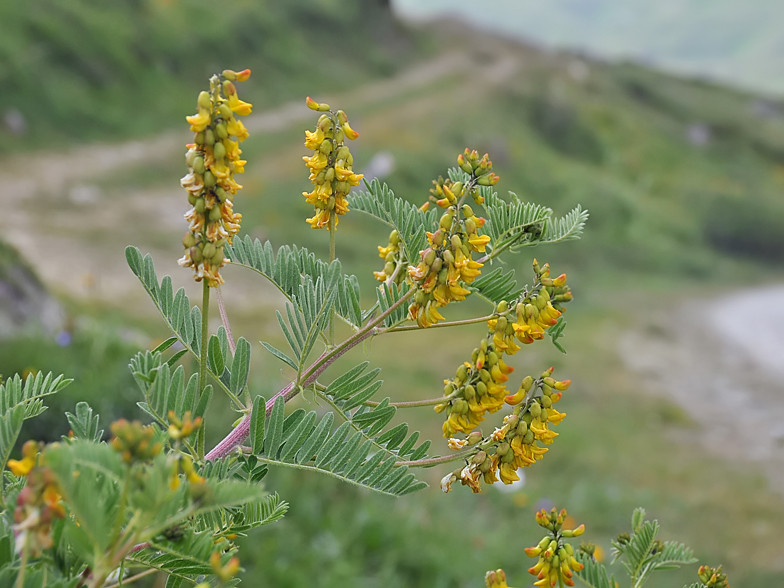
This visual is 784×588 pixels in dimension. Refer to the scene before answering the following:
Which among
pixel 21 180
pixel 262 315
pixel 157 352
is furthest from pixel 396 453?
pixel 21 180

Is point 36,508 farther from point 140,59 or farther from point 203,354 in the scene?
point 140,59

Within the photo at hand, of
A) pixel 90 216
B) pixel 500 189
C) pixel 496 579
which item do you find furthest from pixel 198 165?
pixel 500 189

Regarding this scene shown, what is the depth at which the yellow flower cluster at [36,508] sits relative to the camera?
49cm

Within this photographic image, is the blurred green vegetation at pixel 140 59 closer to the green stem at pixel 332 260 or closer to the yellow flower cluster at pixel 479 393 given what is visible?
the green stem at pixel 332 260

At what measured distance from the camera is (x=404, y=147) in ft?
52.6

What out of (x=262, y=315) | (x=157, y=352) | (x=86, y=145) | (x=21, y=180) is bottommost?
(x=157, y=352)

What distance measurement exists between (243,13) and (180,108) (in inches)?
217

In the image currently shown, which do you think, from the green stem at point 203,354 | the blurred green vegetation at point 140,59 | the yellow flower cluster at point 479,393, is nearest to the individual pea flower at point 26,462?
the green stem at point 203,354

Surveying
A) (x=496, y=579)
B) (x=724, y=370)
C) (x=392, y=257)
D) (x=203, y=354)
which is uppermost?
(x=724, y=370)

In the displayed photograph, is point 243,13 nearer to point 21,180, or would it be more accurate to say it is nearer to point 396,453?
point 21,180

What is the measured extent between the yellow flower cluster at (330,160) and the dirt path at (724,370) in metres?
8.59

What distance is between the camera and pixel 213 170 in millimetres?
705

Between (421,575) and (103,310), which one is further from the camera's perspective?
(103,310)

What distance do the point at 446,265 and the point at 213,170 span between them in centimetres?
30
